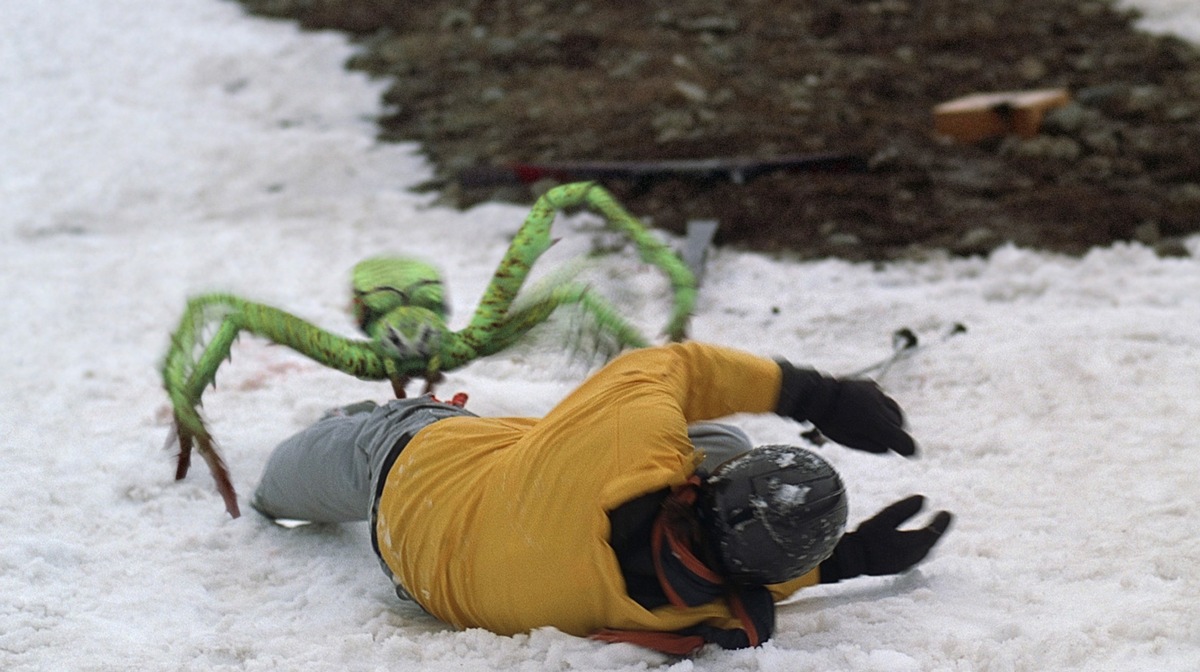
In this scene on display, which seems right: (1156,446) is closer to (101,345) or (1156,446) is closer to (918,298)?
(918,298)

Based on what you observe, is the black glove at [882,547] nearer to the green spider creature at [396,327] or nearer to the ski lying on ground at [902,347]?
the green spider creature at [396,327]

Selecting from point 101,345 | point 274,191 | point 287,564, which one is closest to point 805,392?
point 287,564

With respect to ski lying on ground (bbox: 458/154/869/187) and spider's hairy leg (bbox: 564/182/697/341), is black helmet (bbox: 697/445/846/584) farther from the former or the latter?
ski lying on ground (bbox: 458/154/869/187)

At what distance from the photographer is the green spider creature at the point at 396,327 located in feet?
10.4

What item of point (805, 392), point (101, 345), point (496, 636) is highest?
point (805, 392)

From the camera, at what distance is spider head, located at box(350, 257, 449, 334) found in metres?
3.23

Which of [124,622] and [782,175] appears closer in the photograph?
[124,622]

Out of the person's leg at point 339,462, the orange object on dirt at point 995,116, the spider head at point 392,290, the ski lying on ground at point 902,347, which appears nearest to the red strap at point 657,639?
the person's leg at point 339,462

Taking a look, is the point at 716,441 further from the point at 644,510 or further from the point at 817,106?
the point at 817,106

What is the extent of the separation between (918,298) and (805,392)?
95.2 inches

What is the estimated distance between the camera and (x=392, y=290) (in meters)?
3.24

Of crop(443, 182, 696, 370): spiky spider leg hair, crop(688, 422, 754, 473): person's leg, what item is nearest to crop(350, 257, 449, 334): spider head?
crop(443, 182, 696, 370): spiky spider leg hair

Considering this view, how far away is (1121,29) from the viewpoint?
7.40 metres

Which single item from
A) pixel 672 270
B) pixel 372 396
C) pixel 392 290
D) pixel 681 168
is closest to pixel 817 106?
pixel 681 168
